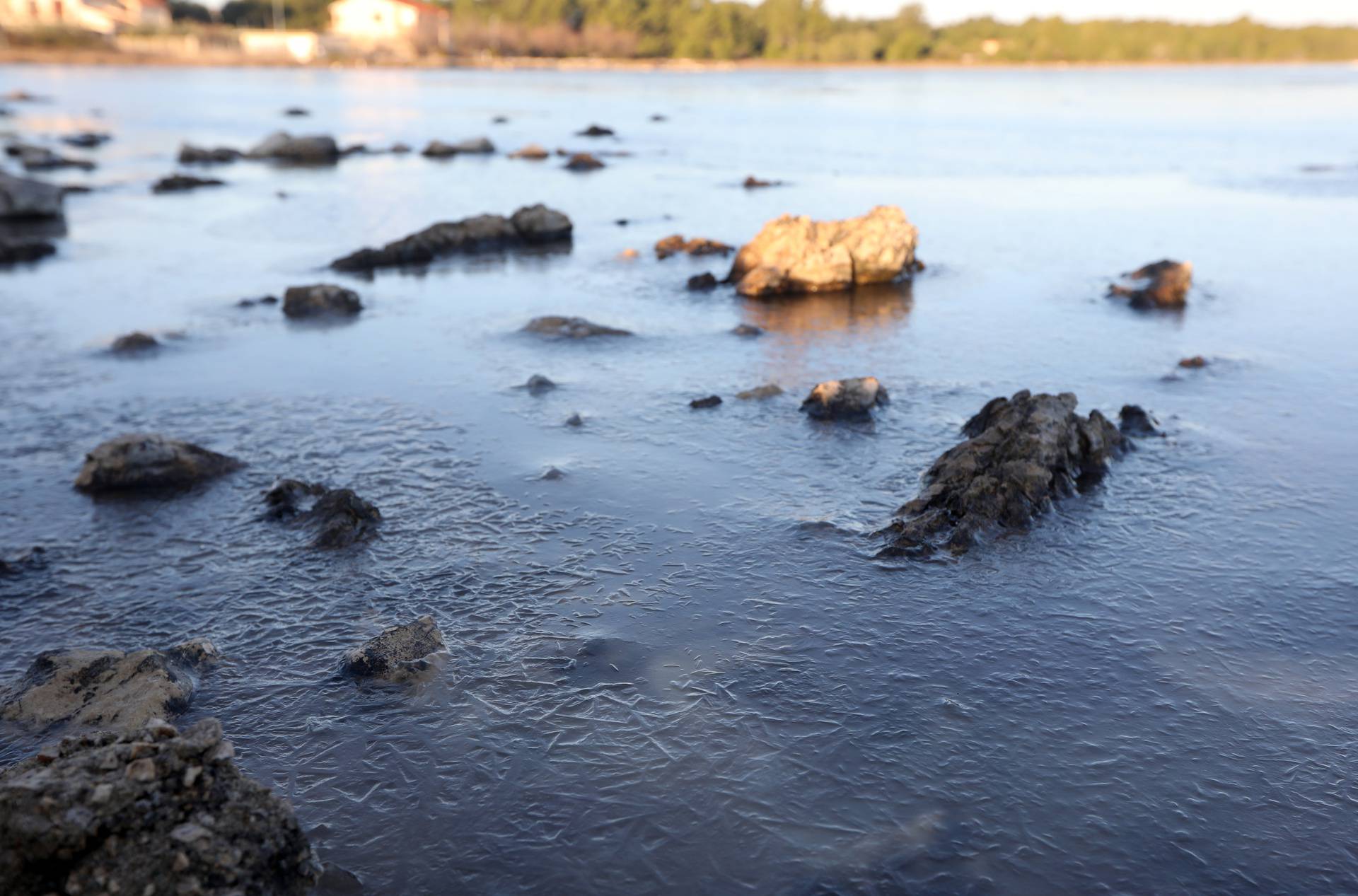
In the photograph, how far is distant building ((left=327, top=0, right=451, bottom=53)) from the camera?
169613 mm

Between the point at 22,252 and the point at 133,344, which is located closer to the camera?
the point at 133,344

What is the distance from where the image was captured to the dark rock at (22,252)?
104ft

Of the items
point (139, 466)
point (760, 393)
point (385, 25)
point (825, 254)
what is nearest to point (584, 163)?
point (825, 254)

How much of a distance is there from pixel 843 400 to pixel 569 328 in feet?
24.7

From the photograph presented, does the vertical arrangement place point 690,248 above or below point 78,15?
below

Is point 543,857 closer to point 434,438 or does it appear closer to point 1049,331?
point 434,438

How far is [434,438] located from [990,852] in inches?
434

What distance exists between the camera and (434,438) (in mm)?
16969

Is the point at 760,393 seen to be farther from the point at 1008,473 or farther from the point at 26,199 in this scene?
the point at 26,199

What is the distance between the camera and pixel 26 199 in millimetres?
38375

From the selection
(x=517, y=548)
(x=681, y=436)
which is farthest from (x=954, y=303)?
(x=517, y=548)

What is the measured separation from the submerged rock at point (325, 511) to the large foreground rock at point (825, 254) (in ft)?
47.1

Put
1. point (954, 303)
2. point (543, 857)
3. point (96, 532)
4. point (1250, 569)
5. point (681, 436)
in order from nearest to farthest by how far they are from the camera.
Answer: point (543, 857) → point (1250, 569) → point (96, 532) → point (681, 436) → point (954, 303)

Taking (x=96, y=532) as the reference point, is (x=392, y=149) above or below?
above
